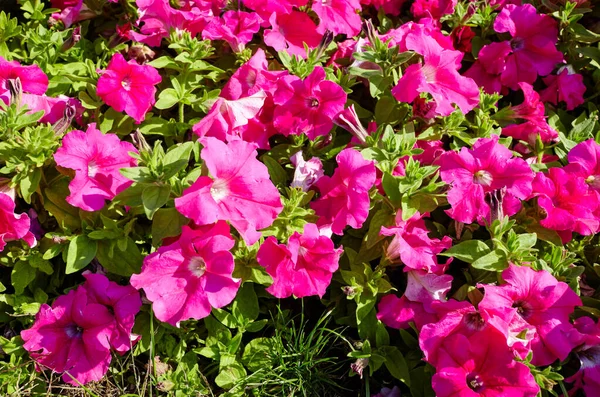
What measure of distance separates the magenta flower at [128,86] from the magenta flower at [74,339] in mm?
694

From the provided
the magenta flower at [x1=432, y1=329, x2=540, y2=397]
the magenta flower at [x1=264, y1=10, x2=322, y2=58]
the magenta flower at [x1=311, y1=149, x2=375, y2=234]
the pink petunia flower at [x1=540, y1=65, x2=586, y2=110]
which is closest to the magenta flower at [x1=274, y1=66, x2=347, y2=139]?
the magenta flower at [x1=311, y1=149, x2=375, y2=234]

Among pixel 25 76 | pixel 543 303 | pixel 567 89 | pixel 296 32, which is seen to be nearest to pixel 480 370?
pixel 543 303

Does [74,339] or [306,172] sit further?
[306,172]

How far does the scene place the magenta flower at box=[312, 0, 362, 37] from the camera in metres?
2.66

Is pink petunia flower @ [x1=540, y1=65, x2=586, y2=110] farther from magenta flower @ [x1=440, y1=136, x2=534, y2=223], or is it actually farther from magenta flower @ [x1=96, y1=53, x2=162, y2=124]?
magenta flower @ [x1=96, y1=53, x2=162, y2=124]

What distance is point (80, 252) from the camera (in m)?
2.11

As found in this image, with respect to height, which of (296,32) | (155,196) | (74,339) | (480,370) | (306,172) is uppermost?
(296,32)

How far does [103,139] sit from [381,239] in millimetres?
1042

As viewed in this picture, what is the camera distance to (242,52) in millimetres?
2596

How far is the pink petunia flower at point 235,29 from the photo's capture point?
2541mm

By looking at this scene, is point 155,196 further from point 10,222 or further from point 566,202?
point 566,202

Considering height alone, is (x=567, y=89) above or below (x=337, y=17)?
below

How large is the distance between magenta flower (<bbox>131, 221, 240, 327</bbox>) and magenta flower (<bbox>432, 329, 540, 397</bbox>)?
27.9 inches

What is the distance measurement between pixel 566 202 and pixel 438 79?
66 cm
